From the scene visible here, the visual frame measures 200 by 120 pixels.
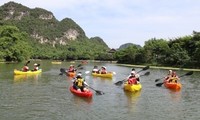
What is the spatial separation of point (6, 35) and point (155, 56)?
120 ft

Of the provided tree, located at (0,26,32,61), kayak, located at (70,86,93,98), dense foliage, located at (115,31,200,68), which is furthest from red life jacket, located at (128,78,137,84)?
tree, located at (0,26,32,61)

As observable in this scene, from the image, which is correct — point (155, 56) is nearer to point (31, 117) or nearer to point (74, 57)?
point (74, 57)

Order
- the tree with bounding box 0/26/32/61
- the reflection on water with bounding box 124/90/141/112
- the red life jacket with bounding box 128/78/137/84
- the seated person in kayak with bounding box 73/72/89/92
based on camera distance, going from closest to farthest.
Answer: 1. the reflection on water with bounding box 124/90/141/112
2. the seated person in kayak with bounding box 73/72/89/92
3. the red life jacket with bounding box 128/78/137/84
4. the tree with bounding box 0/26/32/61

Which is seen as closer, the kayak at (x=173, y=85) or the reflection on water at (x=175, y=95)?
the reflection on water at (x=175, y=95)

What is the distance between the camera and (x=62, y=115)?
1694 centimetres

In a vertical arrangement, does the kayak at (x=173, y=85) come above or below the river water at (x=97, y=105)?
above

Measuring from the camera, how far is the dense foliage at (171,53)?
70.5 meters

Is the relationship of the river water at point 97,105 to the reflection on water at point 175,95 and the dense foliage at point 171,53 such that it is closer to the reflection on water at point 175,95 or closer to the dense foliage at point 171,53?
the reflection on water at point 175,95

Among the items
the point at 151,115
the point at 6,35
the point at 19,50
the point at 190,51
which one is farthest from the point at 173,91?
the point at 6,35

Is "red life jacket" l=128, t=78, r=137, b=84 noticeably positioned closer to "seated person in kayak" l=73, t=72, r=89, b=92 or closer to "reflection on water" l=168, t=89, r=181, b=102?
"reflection on water" l=168, t=89, r=181, b=102

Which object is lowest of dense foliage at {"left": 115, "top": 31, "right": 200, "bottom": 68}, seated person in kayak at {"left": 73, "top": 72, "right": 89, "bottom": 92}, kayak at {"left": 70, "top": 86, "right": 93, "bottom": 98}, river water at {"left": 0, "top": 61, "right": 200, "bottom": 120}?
river water at {"left": 0, "top": 61, "right": 200, "bottom": 120}

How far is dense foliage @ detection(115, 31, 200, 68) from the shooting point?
2776 inches

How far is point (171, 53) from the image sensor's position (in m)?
76.2

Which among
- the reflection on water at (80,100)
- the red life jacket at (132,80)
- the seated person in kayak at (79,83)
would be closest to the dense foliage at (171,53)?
the red life jacket at (132,80)
